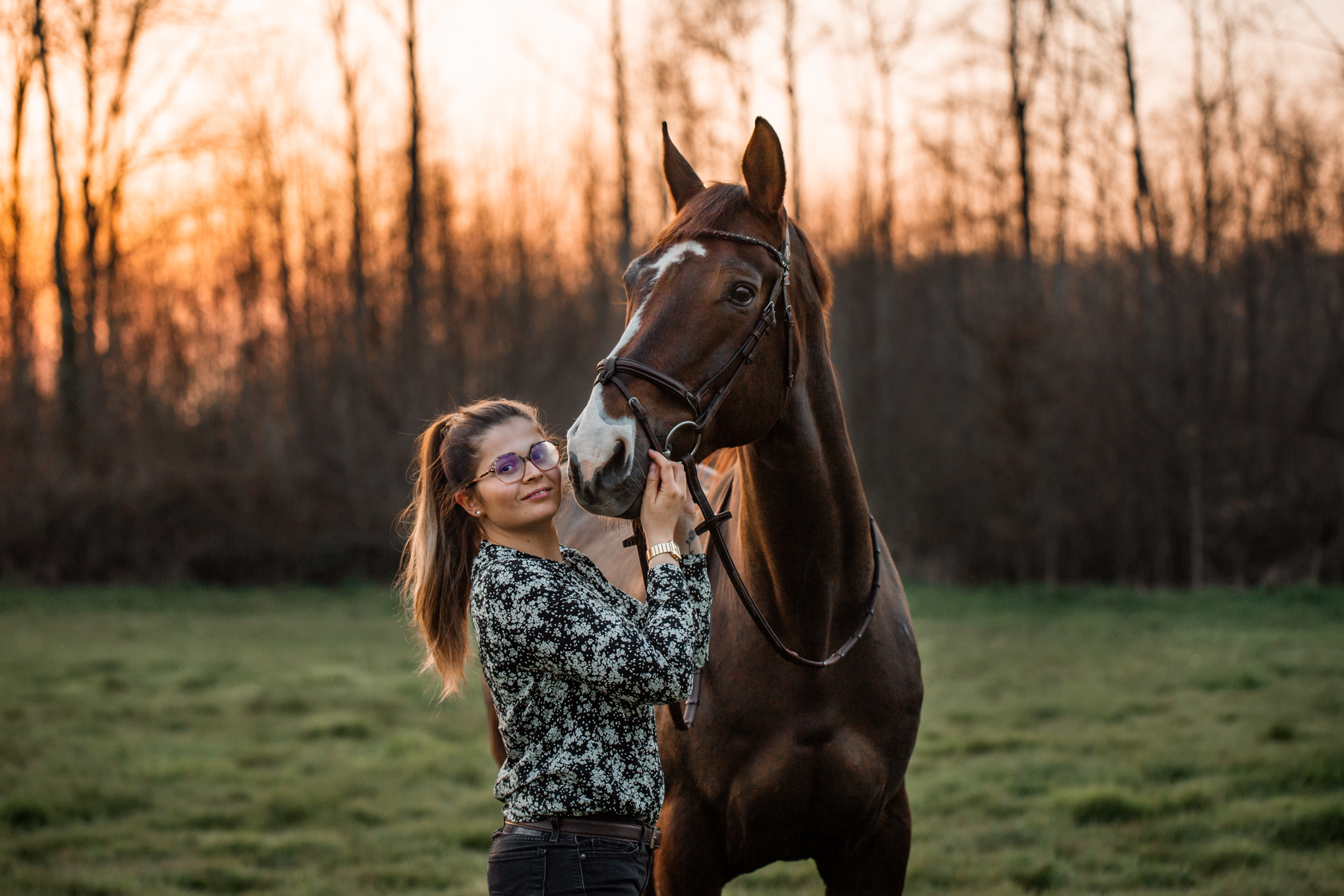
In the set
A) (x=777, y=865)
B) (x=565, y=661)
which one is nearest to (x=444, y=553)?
(x=565, y=661)

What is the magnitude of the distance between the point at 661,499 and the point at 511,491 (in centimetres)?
31

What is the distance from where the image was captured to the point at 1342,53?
5.75 m

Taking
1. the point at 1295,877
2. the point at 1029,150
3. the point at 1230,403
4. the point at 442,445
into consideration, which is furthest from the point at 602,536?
the point at 1029,150

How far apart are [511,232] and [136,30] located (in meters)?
6.73

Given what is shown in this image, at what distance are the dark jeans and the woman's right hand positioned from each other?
1.89 ft

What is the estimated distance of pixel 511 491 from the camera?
6.63 feet

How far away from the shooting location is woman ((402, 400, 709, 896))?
A: 1.86 m

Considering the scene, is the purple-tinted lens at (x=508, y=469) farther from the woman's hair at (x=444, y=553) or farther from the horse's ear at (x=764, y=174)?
the horse's ear at (x=764, y=174)

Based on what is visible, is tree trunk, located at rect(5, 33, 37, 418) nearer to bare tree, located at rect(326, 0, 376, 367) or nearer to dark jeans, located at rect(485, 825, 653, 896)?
bare tree, located at rect(326, 0, 376, 367)

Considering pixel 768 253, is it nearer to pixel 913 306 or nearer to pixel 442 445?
pixel 442 445

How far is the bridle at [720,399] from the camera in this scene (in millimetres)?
1938

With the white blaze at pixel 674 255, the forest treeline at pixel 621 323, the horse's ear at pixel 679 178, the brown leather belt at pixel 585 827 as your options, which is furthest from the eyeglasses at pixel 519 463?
the forest treeline at pixel 621 323

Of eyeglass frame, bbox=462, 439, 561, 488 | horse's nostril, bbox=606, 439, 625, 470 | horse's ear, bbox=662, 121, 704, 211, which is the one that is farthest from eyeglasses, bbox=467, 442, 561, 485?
horse's ear, bbox=662, 121, 704, 211

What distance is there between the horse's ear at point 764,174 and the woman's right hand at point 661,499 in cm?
65
